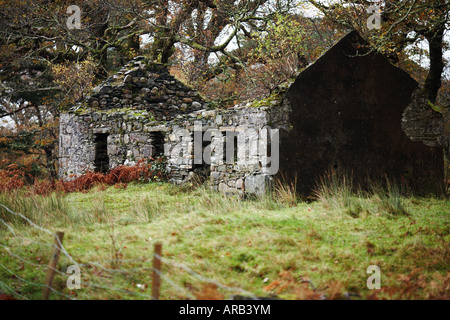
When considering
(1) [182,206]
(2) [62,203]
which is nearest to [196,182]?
(1) [182,206]

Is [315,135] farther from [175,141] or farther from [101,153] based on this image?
[101,153]

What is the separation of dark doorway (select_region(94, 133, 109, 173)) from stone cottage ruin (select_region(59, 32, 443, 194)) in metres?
2.07

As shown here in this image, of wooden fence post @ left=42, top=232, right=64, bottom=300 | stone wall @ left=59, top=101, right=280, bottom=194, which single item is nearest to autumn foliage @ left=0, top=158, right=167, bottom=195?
stone wall @ left=59, top=101, right=280, bottom=194

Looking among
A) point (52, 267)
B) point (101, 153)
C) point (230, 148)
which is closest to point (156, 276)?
point (52, 267)

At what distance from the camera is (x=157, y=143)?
1173cm

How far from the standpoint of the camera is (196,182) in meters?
10.1

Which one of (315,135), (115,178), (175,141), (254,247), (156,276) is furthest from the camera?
(115,178)

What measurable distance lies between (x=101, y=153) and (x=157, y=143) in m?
2.55

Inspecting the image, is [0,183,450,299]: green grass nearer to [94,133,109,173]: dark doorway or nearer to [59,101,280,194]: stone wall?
[59,101,280,194]: stone wall

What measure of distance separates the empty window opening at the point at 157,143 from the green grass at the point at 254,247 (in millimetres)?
4496

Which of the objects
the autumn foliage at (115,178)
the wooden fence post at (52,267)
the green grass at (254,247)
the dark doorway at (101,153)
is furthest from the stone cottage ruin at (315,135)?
the wooden fence post at (52,267)
